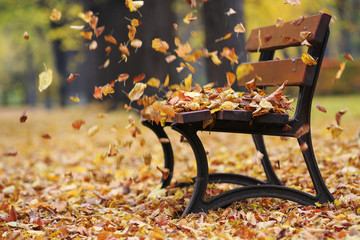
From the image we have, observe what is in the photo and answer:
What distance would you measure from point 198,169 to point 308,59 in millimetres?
969

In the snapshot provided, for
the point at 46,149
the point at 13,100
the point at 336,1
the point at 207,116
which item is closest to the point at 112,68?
the point at 46,149

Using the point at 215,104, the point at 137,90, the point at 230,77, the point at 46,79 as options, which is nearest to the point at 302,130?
the point at 215,104

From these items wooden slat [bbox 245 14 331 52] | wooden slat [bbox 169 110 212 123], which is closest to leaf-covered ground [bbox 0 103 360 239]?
wooden slat [bbox 169 110 212 123]

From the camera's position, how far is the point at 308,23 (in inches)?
113

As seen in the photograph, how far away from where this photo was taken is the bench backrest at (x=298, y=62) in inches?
110

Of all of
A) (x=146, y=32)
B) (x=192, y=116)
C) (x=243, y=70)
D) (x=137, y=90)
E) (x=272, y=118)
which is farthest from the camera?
(x=146, y=32)

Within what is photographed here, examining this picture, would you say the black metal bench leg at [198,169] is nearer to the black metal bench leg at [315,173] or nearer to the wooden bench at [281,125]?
the wooden bench at [281,125]

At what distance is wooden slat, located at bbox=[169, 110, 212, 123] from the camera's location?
101 inches

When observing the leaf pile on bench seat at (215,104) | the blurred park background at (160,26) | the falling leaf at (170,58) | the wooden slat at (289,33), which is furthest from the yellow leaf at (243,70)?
the blurred park background at (160,26)

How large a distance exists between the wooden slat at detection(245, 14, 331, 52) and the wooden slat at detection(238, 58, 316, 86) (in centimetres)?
16

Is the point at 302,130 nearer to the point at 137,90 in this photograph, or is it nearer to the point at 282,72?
the point at 282,72

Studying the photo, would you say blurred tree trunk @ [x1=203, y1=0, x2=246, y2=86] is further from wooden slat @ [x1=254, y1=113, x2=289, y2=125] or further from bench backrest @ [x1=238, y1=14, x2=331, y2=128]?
wooden slat @ [x1=254, y1=113, x2=289, y2=125]

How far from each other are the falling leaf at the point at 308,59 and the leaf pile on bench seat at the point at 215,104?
0.19 m

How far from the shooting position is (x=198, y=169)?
282 centimetres
